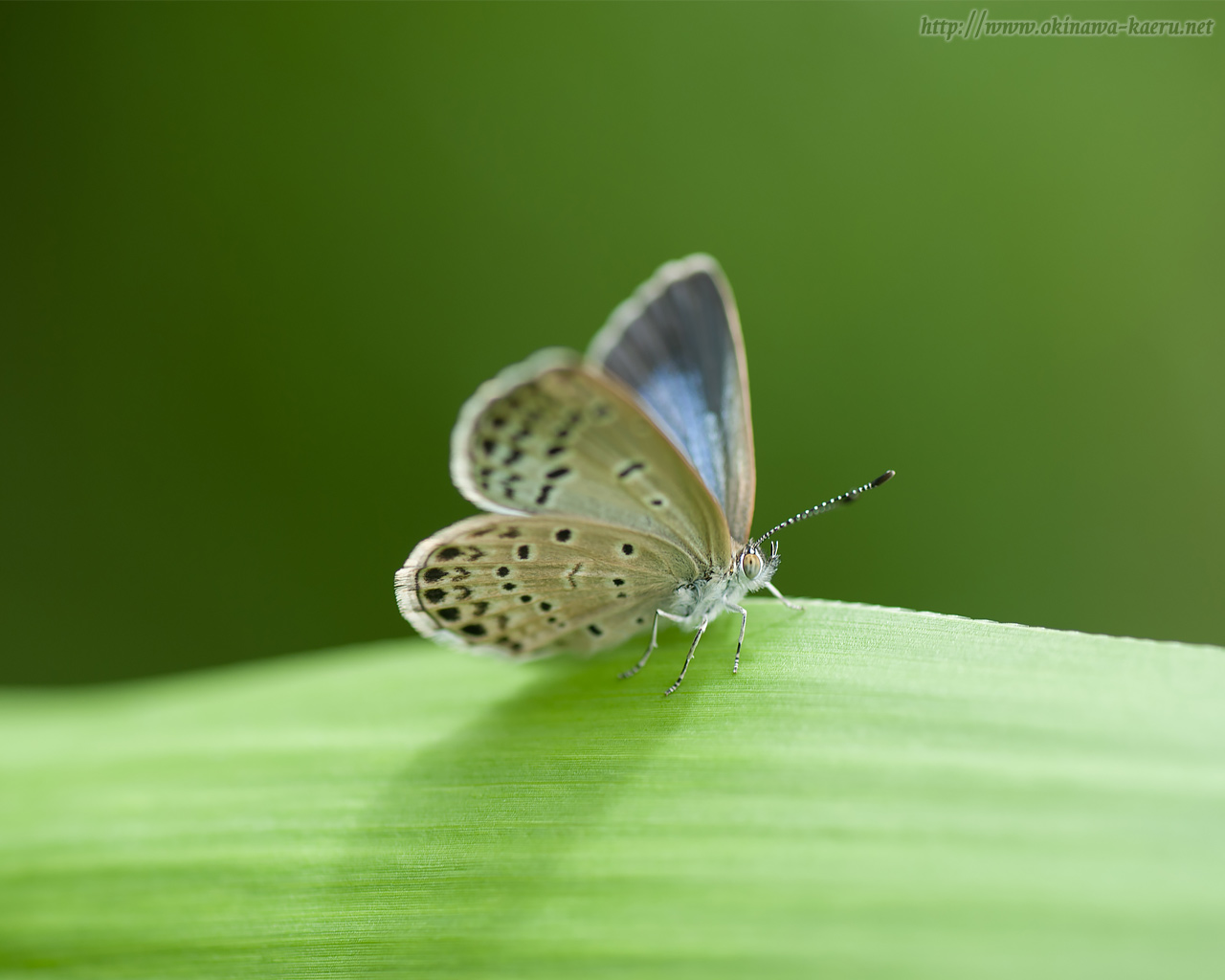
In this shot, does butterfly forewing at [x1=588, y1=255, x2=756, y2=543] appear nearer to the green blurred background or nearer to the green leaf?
the green leaf

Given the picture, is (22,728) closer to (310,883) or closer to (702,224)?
(310,883)

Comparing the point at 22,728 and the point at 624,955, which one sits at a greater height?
the point at 624,955

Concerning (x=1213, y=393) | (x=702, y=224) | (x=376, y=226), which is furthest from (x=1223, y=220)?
(x=376, y=226)

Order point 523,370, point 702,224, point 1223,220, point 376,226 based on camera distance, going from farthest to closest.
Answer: point 376,226
point 702,224
point 1223,220
point 523,370

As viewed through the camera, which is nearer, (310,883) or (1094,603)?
(310,883)

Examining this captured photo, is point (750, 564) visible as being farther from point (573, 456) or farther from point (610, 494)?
point (573, 456)

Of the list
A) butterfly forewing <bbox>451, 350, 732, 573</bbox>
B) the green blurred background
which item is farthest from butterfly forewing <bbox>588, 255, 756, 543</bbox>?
the green blurred background

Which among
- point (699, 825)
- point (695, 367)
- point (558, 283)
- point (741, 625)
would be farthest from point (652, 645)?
point (558, 283)
